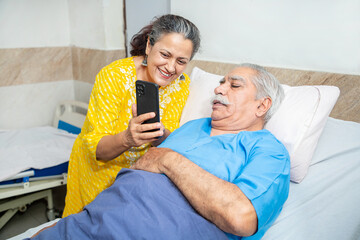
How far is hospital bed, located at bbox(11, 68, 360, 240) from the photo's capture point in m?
1.11

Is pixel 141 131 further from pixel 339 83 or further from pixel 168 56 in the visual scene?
pixel 339 83

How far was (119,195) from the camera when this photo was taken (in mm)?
1101

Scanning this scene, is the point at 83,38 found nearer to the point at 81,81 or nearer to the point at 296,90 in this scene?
the point at 81,81

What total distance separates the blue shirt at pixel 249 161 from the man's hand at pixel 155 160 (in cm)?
8

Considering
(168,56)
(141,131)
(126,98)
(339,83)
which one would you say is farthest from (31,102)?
(339,83)

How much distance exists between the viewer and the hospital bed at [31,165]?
1.95 meters

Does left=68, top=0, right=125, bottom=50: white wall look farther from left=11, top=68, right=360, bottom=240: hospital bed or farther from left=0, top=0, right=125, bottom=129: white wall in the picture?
left=11, top=68, right=360, bottom=240: hospital bed

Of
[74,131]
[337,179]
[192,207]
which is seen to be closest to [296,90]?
[337,179]

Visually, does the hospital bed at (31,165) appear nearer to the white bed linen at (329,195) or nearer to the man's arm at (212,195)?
the man's arm at (212,195)

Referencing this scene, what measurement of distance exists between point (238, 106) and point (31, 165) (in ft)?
4.82

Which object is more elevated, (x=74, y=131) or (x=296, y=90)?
→ (x=296, y=90)

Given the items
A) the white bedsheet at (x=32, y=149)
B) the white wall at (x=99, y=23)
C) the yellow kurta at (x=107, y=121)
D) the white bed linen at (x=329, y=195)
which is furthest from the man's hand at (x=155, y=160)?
the white wall at (x=99, y=23)

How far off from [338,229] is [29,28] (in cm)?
293

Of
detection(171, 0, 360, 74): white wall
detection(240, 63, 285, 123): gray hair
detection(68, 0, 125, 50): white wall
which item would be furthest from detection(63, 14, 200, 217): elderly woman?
detection(68, 0, 125, 50): white wall
